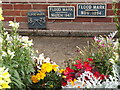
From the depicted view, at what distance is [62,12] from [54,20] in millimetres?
288

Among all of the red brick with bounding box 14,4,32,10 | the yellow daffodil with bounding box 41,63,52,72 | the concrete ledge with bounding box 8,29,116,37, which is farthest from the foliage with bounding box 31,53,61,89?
the red brick with bounding box 14,4,32,10

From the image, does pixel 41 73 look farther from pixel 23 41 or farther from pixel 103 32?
pixel 103 32

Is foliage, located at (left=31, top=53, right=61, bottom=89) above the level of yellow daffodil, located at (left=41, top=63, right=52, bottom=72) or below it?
below

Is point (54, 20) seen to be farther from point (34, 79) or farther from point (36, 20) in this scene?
point (34, 79)

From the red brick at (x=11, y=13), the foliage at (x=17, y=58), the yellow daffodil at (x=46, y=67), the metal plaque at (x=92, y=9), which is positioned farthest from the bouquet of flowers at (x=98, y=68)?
the red brick at (x=11, y=13)

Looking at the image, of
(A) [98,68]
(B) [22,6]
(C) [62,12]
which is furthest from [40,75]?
(B) [22,6]

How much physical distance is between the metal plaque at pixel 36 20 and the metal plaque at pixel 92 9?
0.84 meters

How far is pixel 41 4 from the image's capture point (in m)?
7.68

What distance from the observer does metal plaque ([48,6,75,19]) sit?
24.7 ft

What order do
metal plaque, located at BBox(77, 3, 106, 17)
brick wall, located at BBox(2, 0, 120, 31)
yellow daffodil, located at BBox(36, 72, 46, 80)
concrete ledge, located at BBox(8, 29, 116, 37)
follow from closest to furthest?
yellow daffodil, located at BBox(36, 72, 46, 80)
metal plaque, located at BBox(77, 3, 106, 17)
brick wall, located at BBox(2, 0, 120, 31)
concrete ledge, located at BBox(8, 29, 116, 37)

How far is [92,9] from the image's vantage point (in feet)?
24.5

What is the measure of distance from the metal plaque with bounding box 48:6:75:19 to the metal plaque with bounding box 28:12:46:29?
23cm

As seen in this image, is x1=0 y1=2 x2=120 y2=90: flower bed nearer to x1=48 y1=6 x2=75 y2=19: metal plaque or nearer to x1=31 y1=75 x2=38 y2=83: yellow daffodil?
x1=31 y1=75 x2=38 y2=83: yellow daffodil

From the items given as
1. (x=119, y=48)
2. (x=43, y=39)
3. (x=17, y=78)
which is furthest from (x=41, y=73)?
(x=43, y=39)
